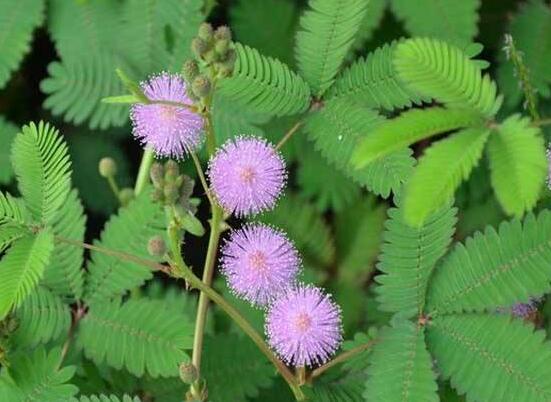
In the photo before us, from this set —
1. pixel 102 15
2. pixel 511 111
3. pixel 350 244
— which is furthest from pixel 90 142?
pixel 511 111

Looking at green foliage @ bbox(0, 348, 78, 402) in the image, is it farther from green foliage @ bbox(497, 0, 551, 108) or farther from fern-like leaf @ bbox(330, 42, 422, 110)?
green foliage @ bbox(497, 0, 551, 108)

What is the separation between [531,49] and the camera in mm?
2699

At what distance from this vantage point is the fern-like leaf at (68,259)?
2156 mm

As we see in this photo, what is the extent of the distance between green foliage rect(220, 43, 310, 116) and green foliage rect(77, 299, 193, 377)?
52cm

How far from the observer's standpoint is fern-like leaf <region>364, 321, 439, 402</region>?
178 centimetres

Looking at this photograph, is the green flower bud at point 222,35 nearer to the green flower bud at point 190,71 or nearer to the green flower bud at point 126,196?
the green flower bud at point 190,71

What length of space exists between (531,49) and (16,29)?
1.53 metres

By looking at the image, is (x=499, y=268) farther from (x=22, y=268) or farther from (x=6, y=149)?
(x=6, y=149)

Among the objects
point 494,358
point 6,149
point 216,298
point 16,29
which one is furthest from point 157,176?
point 16,29

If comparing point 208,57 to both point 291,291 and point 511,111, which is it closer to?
point 291,291

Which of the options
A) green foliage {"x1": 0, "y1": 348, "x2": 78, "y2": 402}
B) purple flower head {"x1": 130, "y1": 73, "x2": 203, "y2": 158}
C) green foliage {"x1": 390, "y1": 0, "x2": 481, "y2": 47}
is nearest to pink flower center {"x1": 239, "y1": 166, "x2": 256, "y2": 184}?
purple flower head {"x1": 130, "y1": 73, "x2": 203, "y2": 158}

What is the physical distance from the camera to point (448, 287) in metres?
1.92

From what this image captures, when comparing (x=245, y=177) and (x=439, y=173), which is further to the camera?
(x=245, y=177)

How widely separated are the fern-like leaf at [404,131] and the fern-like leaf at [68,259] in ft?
3.08
